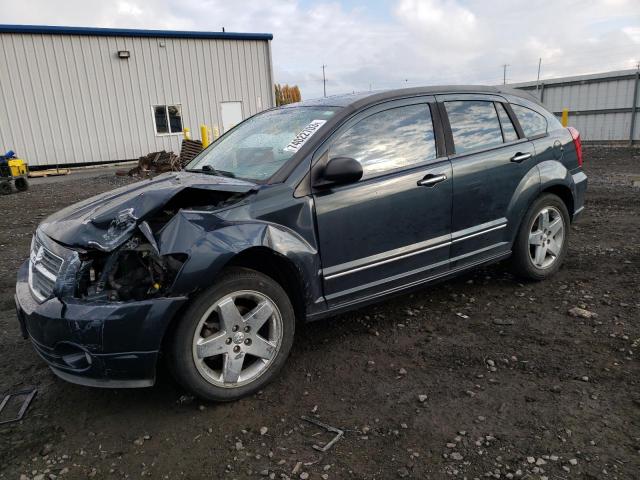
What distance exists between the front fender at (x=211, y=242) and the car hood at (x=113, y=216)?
17 centimetres

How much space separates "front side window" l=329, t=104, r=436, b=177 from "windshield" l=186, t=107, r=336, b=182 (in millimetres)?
237

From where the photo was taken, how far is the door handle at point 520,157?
3.96 meters

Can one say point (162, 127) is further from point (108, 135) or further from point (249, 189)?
point (249, 189)

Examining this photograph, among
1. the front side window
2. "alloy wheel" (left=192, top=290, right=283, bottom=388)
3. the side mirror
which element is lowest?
"alloy wheel" (left=192, top=290, right=283, bottom=388)

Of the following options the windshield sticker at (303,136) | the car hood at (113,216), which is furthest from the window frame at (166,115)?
the windshield sticker at (303,136)

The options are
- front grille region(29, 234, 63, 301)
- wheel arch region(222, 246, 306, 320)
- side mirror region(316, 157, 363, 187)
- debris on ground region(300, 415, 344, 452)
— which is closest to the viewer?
debris on ground region(300, 415, 344, 452)

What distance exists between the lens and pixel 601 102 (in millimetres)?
17156

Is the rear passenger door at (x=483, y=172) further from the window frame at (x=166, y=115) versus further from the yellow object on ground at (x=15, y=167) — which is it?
the window frame at (x=166, y=115)

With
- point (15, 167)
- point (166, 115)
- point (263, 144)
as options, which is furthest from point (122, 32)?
point (263, 144)

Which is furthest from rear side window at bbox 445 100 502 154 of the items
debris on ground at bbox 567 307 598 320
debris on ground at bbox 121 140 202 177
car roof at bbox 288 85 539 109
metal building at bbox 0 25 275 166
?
metal building at bbox 0 25 275 166

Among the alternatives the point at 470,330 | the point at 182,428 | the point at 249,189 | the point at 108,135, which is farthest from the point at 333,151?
the point at 108,135

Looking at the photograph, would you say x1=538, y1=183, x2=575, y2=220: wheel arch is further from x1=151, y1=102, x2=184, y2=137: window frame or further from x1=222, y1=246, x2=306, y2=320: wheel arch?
x1=151, y1=102, x2=184, y2=137: window frame

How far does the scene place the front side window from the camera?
3258 millimetres

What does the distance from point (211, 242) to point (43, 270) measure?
104 centimetres
